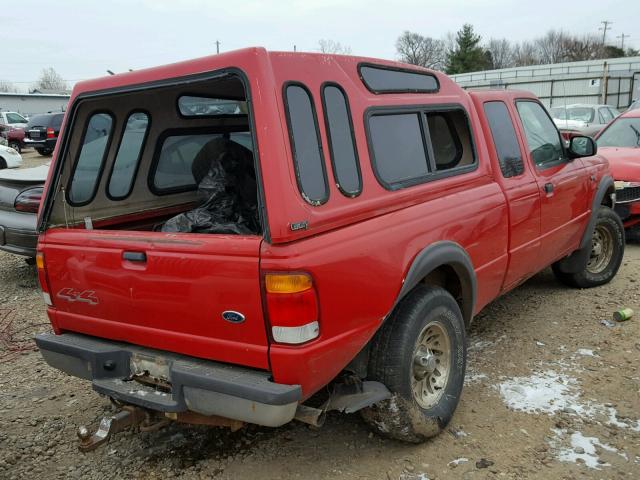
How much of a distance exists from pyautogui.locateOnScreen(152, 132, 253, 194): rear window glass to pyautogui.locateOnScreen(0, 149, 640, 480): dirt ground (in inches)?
61.0

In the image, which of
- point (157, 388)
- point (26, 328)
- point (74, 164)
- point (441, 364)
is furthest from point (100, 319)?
point (26, 328)

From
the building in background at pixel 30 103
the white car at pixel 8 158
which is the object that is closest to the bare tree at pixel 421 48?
the building in background at pixel 30 103

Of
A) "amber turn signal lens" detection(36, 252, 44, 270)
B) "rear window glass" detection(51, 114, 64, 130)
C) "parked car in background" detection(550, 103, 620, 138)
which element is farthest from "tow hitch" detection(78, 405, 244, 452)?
"rear window glass" detection(51, 114, 64, 130)

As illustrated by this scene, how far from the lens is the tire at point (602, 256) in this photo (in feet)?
17.6

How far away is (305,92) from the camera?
2.48 metres

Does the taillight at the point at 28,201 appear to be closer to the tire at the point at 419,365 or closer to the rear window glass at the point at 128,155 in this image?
the rear window glass at the point at 128,155

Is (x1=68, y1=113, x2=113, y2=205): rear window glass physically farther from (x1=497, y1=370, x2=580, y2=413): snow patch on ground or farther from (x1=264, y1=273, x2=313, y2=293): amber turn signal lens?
(x1=497, y1=370, x2=580, y2=413): snow patch on ground

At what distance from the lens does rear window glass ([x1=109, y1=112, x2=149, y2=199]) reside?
3637 millimetres

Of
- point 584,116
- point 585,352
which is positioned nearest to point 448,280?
point 585,352

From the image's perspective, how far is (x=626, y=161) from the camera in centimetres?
717

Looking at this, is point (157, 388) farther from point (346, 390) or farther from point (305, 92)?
point (305, 92)

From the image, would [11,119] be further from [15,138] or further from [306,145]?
[306,145]

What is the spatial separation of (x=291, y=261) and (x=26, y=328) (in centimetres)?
389

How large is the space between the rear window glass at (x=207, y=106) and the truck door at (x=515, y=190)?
6.12 ft
